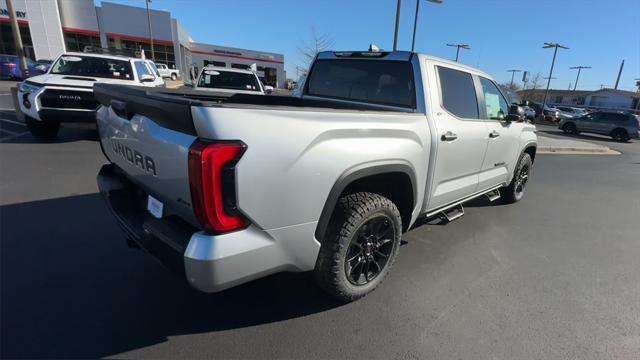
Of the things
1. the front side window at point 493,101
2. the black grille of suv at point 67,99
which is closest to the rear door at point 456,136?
the front side window at point 493,101

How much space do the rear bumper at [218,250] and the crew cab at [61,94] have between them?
578 centimetres

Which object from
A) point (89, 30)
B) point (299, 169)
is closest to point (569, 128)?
Answer: point (299, 169)

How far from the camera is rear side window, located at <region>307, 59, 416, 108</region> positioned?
310 cm

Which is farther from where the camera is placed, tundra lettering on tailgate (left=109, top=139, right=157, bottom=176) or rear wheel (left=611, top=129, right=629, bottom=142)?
rear wheel (left=611, top=129, right=629, bottom=142)

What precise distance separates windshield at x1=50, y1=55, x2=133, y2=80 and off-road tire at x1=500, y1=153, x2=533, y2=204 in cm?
833

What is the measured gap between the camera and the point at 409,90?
10.0ft

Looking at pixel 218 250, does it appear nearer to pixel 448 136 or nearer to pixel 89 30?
pixel 448 136

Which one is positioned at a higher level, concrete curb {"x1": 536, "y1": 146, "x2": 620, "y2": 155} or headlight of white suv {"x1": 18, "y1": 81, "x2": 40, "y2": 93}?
headlight of white suv {"x1": 18, "y1": 81, "x2": 40, "y2": 93}

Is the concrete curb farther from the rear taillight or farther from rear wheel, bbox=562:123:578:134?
the rear taillight

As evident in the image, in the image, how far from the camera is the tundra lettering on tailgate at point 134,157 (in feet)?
6.50

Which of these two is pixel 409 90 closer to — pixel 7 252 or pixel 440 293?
pixel 440 293

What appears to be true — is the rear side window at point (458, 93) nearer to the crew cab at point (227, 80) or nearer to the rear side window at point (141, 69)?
the crew cab at point (227, 80)

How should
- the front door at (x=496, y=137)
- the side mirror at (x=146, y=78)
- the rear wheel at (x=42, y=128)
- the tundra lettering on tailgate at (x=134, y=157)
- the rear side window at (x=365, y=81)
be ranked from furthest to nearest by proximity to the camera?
the side mirror at (x=146, y=78), the rear wheel at (x=42, y=128), the front door at (x=496, y=137), the rear side window at (x=365, y=81), the tundra lettering on tailgate at (x=134, y=157)

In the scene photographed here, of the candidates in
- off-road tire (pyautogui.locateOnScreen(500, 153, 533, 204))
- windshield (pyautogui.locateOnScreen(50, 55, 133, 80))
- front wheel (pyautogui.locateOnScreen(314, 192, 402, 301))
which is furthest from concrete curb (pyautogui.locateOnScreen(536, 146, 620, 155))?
windshield (pyautogui.locateOnScreen(50, 55, 133, 80))
